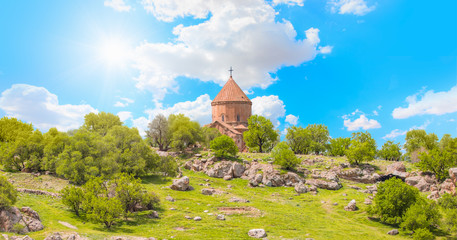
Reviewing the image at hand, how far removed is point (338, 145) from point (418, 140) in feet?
61.6

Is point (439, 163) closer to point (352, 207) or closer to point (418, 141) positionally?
point (352, 207)

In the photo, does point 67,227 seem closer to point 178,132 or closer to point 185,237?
point 185,237

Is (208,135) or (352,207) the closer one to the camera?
(352,207)

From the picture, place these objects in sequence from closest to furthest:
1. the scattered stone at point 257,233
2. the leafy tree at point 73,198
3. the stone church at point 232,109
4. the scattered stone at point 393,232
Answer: the scattered stone at point 257,233 → the leafy tree at point 73,198 → the scattered stone at point 393,232 → the stone church at point 232,109

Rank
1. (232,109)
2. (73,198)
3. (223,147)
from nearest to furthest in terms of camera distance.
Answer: (73,198) < (223,147) < (232,109)

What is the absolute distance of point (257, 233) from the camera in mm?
22266

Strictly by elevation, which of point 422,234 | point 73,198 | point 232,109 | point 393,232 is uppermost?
point 232,109

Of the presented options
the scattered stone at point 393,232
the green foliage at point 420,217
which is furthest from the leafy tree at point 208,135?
the green foliage at point 420,217

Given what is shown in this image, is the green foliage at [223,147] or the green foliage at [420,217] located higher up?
the green foliage at [223,147]

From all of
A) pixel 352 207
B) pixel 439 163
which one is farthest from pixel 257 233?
pixel 439 163

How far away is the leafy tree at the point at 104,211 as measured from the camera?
883 inches

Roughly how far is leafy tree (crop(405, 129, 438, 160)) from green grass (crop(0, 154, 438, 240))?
35838 millimetres

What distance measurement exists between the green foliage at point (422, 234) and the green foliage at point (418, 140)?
46.3 meters

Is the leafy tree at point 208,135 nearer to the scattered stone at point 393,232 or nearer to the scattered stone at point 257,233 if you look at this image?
the scattered stone at point 257,233
